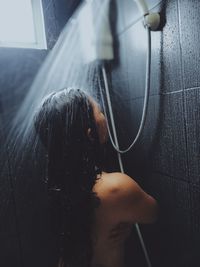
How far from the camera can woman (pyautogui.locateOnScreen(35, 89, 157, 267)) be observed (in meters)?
1.00

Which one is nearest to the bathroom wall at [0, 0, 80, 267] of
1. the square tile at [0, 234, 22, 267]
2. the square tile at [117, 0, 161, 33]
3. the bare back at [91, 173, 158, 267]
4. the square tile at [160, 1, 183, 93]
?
the square tile at [0, 234, 22, 267]

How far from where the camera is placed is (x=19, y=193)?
1479 mm

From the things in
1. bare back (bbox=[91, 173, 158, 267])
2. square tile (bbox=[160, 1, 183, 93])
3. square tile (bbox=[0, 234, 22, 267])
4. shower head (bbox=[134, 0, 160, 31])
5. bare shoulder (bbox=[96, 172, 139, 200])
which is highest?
shower head (bbox=[134, 0, 160, 31])

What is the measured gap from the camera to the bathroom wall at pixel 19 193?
1.45 meters

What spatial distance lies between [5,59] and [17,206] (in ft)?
2.68

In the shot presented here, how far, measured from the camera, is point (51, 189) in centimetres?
110

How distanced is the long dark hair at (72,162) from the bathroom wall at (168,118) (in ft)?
1.03

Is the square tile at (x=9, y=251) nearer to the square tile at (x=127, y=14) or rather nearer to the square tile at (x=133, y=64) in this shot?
the square tile at (x=133, y=64)

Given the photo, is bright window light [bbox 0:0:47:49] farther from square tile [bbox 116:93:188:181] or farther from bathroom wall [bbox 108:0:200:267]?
square tile [bbox 116:93:188:181]

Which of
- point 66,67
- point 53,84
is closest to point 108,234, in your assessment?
point 53,84

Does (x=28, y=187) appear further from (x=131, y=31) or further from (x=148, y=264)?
(x=131, y=31)

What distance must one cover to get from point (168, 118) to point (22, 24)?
3.58 feet

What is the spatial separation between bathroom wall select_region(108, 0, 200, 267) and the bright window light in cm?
50

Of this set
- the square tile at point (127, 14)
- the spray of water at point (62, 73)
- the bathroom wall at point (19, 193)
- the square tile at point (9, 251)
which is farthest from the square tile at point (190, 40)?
the square tile at point (9, 251)
